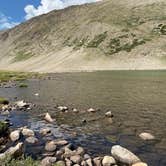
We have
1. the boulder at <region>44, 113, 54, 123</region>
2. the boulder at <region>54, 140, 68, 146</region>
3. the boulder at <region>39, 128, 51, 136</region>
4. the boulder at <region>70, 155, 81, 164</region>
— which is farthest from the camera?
the boulder at <region>44, 113, 54, 123</region>

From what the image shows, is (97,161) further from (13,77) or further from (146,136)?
(13,77)

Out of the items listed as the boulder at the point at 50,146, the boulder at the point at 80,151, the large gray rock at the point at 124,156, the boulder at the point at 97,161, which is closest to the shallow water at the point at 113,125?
the boulder at the point at 80,151

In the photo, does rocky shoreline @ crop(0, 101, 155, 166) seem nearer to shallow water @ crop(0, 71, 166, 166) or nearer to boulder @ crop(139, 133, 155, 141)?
boulder @ crop(139, 133, 155, 141)

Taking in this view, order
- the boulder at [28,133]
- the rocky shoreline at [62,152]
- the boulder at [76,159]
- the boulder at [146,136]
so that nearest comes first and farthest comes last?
1. the rocky shoreline at [62,152]
2. the boulder at [76,159]
3. the boulder at [146,136]
4. the boulder at [28,133]

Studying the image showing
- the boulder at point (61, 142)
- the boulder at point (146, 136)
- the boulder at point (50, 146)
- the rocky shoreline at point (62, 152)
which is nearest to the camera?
the rocky shoreline at point (62, 152)

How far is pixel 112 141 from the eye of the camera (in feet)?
84.8

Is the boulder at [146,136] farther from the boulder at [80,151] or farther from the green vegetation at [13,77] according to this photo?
the green vegetation at [13,77]

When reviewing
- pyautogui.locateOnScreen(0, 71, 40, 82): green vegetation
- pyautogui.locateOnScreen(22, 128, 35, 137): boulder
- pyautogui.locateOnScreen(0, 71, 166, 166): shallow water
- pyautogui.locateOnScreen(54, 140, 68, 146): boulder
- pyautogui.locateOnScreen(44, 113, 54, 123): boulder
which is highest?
pyautogui.locateOnScreen(22, 128, 35, 137): boulder

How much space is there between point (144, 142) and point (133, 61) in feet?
553

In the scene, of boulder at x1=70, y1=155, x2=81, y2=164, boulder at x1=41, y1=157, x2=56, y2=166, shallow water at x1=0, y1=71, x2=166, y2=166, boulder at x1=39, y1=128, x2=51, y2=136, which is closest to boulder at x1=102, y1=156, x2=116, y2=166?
boulder at x1=70, y1=155, x2=81, y2=164

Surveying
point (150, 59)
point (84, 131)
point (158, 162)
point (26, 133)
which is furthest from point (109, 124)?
point (150, 59)

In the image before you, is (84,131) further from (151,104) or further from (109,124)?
(151,104)

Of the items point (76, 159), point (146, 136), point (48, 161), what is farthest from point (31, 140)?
point (146, 136)

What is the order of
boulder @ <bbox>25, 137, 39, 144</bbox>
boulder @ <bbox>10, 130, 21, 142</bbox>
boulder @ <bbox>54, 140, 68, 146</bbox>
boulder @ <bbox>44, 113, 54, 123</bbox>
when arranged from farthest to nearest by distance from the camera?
boulder @ <bbox>44, 113, 54, 123</bbox> → boulder @ <bbox>10, 130, 21, 142</bbox> → boulder @ <bbox>25, 137, 39, 144</bbox> → boulder @ <bbox>54, 140, 68, 146</bbox>
